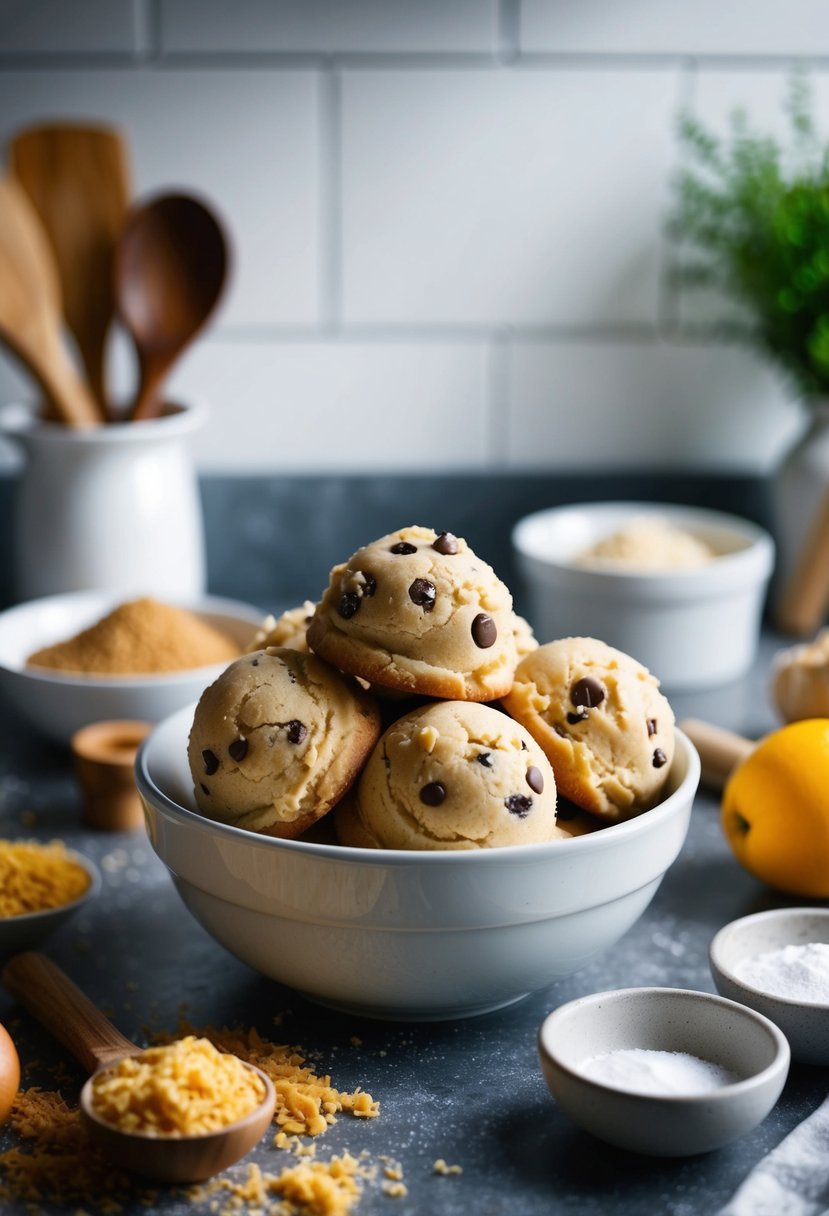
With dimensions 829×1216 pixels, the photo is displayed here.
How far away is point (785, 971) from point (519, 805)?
202mm

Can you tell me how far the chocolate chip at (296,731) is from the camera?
78 cm

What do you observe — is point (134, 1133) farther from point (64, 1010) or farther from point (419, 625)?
point (419, 625)

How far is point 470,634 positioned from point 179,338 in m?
0.74

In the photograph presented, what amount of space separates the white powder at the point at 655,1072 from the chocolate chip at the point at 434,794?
0.50 ft

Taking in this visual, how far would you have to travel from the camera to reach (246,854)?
2.50 ft

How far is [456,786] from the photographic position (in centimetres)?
75

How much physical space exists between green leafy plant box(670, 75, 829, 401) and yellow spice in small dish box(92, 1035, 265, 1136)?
1011mm

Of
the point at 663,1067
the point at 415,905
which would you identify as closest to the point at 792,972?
the point at 663,1067

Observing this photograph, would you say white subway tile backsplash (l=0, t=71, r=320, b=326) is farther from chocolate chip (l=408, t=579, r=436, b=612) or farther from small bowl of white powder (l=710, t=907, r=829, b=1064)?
small bowl of white powder (l=710, t=907, r=829, b=1064)

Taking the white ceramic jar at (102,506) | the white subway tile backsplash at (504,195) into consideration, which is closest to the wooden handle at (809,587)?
the white subway tile backsplash at (504,195)

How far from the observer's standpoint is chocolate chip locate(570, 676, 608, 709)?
820mm

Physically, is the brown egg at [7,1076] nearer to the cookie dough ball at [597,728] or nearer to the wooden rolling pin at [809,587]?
the cookie dough ball at [597,728]

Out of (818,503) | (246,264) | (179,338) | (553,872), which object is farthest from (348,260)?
(553,872)

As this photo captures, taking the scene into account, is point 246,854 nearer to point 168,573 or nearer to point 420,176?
point 168,573
